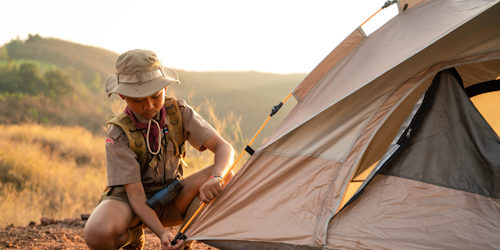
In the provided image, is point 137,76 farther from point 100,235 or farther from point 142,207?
point 100,235

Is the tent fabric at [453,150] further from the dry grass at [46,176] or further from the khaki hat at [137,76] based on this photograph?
the dry grass at [46,176]

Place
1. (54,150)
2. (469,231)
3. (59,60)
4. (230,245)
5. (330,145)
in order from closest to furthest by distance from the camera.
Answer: (469,231) < (230,245) < (330,145) < (54,150) < (59,60)

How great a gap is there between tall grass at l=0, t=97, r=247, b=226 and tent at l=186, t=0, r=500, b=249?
2.57m

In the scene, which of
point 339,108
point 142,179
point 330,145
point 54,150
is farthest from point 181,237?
point 54,150

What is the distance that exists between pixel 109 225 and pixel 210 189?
0.60m

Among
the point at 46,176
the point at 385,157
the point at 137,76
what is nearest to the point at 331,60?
the point at 385,157

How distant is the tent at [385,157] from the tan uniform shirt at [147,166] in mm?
393

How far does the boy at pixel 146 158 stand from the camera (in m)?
1.92

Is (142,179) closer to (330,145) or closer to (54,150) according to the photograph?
(330,145)

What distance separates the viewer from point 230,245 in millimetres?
1975

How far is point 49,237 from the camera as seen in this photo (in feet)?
9.30

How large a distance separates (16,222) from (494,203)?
4305 millimetres

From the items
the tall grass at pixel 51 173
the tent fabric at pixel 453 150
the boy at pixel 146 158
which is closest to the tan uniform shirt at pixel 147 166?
the boy at pixel 146 158

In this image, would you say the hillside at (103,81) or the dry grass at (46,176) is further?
the hillside at (103,81)
